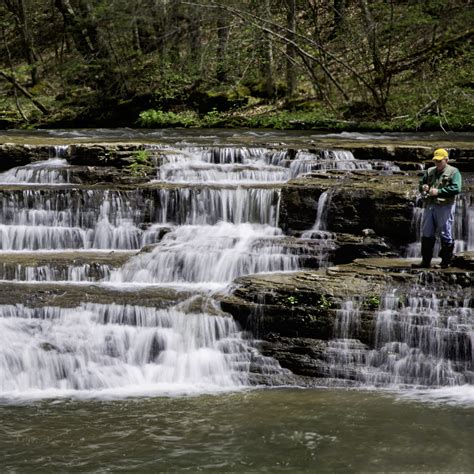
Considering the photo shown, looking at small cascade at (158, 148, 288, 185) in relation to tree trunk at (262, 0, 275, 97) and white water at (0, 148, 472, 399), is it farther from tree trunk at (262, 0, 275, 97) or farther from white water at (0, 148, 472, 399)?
tree trunk at (262, 0, 275, 97)

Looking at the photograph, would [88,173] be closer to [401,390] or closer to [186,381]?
[186,381]

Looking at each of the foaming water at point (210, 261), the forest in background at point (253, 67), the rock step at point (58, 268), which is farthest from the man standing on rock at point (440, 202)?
the forest in background at point (253, 67)

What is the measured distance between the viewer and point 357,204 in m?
13.6

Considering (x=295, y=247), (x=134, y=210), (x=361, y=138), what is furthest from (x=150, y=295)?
(x=361, y=138)

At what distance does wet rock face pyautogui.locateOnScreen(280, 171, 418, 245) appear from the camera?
524 inches

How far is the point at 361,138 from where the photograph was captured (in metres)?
20.8

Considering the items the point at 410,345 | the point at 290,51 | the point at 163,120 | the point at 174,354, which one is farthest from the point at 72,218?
the point at 290,51

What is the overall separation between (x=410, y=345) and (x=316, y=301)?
4.68 feet

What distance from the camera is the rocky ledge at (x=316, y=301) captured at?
10531 millimetres

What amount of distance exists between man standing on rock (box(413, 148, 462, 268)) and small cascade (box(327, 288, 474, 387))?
89 cm

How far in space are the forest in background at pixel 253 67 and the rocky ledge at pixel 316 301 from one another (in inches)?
491

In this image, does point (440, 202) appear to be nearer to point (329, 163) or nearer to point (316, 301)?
point (316, 301)

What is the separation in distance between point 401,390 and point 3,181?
1043 cm

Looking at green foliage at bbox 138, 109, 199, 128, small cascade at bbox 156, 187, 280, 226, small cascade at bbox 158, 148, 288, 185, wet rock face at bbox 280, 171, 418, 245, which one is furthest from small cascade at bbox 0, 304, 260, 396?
green foliage at bbox 138, 109, 199, 128
